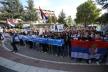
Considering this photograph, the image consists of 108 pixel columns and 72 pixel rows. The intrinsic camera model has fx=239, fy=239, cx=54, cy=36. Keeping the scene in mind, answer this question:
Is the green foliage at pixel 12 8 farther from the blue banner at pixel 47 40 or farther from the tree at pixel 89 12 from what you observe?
the blue banner at pixel 47 40

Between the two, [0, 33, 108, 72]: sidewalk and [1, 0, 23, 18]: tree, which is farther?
[1, 0, 23, 18]: tree

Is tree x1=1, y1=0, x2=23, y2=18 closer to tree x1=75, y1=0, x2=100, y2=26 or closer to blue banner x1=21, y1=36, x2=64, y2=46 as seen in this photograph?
tree x1=75, y1=0, x2=100, y2=26

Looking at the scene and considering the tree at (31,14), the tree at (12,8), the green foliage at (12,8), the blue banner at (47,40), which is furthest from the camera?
the tree at (31,14)

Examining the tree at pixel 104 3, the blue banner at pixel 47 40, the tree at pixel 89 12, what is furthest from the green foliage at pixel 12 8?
the blue banner at pixel 47 40

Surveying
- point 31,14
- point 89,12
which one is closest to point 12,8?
point 31,14

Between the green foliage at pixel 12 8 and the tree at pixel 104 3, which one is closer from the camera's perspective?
the tree at pixel 104 3

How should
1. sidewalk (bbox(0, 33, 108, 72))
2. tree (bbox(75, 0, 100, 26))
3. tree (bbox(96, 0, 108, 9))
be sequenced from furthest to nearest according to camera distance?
tree (bbox(75, 0, 100, 26))
tree (bbox(96, 0, 108, 9))
sidewalk (bbox(0, 33, 108, 72))

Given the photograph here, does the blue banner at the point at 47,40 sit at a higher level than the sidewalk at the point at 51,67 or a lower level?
higher

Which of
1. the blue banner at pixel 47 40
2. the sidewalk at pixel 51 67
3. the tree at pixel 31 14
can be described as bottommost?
the sidewalk at pixel 51 67

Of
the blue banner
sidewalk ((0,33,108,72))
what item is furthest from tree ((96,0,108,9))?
sidewalk ((0,33,108,72))

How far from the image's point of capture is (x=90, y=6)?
89125 millimetres

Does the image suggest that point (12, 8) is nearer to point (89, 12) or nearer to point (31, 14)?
point (31, 14)

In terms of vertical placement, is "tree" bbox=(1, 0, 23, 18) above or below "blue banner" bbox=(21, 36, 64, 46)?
above

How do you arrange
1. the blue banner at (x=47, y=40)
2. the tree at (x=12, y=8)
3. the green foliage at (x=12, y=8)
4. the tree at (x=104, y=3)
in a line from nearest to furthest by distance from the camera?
the blue banner at (x=47, y=40) < the tree at (x=104, y=3) < the green foliage at (x=12, y=8) < the tree at (x=12, y=8)
